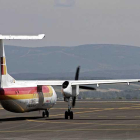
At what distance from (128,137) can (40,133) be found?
6.37m

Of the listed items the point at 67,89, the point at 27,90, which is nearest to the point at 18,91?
the point at 27,90

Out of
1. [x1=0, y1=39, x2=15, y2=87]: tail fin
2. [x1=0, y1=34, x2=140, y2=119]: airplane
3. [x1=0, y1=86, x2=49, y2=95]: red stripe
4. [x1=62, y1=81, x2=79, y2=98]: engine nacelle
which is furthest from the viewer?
[x1=62, y1=81, x2=79, y2=98]: engine nacelle

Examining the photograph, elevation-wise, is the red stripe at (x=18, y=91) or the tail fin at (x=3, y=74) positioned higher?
the tail fin at (x=3, y=74)

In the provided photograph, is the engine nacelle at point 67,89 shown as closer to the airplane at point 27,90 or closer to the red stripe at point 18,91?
the airplane at point 27,90

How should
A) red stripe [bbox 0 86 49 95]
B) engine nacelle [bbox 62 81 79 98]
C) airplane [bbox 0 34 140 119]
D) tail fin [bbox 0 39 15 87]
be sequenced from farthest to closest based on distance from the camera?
engine nacelle [bbox 62 81 79 98]
tail fin [bbox 0 39 15 87]
airplane [bbox 0 34 140 119]
red stripe [bbox 0 86 49 95]

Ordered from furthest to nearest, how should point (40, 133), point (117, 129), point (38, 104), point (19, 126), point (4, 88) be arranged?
point (38, 104) → point (4, 88) → point (19, 126) → point (117, 129) → point (40, 133)

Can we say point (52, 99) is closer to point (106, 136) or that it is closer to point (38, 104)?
point (38, 104)

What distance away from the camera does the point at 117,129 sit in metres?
39.4

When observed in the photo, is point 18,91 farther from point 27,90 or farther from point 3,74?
point 3,74

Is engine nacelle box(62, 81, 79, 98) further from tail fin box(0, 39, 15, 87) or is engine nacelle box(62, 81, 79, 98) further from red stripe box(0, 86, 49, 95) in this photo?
tail fin box(0, 39, 15, 87)

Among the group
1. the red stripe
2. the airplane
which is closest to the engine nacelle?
the airplane

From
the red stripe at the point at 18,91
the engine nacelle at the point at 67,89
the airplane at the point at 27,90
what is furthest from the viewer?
the engine nacelle at the point at 67,89

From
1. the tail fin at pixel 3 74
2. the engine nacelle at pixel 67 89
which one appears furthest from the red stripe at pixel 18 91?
the engine nacelle at pixel 67 89

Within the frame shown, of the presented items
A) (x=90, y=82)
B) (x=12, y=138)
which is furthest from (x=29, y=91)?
(x=12, y=138)
